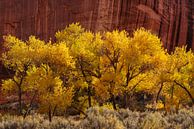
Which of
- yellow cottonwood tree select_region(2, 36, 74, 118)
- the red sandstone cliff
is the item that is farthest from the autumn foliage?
the red sandstone cliff

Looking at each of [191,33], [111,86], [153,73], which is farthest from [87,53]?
[191,33]

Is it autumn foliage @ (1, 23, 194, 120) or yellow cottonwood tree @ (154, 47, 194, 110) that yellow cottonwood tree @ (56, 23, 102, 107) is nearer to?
autumn foliage @ (1, 23, 194, 120)

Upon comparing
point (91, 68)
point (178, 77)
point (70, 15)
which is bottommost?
point (178, 77)

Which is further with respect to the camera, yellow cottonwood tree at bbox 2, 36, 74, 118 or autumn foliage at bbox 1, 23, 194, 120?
autumn foliage at bbox 1, 23, 194, 120

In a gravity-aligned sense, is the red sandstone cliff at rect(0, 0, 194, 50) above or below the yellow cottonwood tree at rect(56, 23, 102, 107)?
above

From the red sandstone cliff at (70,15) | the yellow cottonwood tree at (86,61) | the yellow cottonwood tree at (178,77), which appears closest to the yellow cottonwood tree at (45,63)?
the yellow cottonwood tree at (86,61)

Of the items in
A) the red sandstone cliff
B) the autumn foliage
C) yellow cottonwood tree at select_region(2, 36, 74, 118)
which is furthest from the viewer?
the red sandstone cliff

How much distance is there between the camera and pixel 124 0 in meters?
55.1

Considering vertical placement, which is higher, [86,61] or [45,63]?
[86,61]

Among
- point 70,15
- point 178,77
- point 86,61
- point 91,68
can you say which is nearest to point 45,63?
point 86,61

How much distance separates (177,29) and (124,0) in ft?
35.3

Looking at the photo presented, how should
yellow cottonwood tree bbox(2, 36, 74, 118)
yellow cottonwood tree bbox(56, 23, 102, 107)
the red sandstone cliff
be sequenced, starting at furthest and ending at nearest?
the red sandstone cliff < yellow cottonwood tree bbox(56, 23, 102, 107) < yellow cottonwood tree bbox(2, 36, 74, 118)

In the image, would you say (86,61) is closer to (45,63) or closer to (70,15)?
(45,63)

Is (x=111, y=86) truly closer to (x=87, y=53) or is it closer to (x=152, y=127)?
(x=87, y=53)
